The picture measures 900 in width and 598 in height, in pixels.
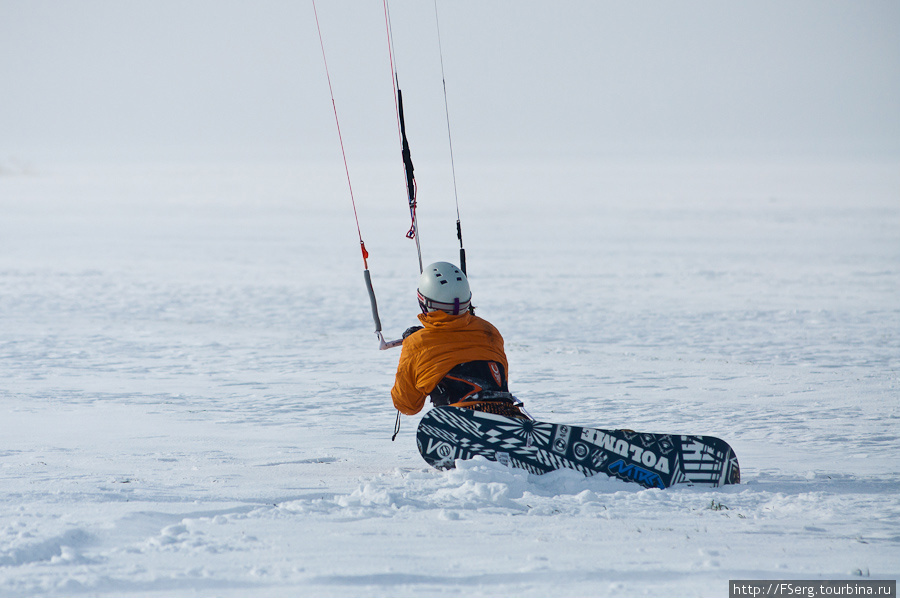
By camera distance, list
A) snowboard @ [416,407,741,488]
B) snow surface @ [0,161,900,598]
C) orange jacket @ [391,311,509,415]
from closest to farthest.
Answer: snow surface @ [0,161,900,598] → snowboard @ [416,407,741,488] → orange jacket @ [391,311,509,415]

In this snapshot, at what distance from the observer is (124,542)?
12.1 feet

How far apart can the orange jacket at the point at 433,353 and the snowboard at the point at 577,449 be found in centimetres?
20

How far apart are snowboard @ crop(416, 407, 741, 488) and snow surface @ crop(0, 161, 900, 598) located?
135mm

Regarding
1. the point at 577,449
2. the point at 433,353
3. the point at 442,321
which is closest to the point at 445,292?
the point at 442,321

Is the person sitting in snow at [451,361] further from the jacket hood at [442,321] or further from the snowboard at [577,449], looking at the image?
the snowboard at [577,449]

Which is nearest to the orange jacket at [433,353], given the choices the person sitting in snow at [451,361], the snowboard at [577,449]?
the person sitting in snow at [451,361]

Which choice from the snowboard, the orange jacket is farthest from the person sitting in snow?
the snowboard

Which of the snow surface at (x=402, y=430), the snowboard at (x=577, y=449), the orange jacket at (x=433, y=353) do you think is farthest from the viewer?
the orange jacket at (x=433, y=353)

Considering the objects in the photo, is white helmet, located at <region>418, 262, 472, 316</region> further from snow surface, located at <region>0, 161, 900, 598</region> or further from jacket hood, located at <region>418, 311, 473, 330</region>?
snow surface, located at <region>0, 161, 900, 598</region>

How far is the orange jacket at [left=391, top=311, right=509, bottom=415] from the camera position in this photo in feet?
17.1

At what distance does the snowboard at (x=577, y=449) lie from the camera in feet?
16.2

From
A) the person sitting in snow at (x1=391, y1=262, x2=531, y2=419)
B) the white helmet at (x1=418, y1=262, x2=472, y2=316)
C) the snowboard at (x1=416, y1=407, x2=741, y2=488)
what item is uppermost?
the white helmet at (x1=418, y1=262, x2=472, y2=316)

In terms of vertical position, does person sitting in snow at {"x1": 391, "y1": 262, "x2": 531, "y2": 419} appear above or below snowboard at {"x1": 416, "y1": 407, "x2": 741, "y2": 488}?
above

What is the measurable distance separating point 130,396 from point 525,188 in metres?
71.4
